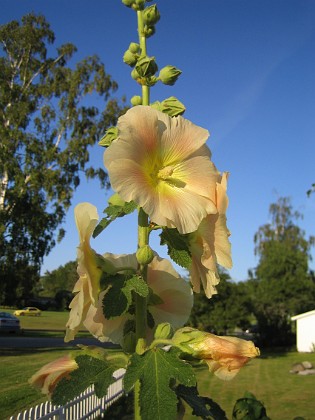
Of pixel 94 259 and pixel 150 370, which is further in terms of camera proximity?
pixel 94 259

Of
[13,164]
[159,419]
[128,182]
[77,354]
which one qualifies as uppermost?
[13,164]

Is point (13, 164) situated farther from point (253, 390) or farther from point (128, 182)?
Answer: point (128, 182)

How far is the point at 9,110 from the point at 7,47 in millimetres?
2833

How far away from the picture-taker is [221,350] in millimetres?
1254

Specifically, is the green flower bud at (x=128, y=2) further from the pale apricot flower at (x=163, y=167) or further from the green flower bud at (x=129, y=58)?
the pale apricot flower at (x=163, y=167)

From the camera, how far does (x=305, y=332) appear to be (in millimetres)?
24672

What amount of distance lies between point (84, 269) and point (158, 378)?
0.32m

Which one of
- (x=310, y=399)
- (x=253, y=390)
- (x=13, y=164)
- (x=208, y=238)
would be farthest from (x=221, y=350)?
(x=13, y=164)

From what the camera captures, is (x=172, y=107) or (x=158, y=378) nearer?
(x=158, y=378)

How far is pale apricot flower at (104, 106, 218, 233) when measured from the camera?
1217 mm

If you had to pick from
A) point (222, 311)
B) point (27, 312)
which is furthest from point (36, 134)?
point (27, 312)

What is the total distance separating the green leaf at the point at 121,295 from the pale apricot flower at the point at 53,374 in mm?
202

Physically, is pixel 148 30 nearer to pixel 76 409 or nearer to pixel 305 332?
pixel 76 409

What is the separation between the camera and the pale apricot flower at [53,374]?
133 cm
